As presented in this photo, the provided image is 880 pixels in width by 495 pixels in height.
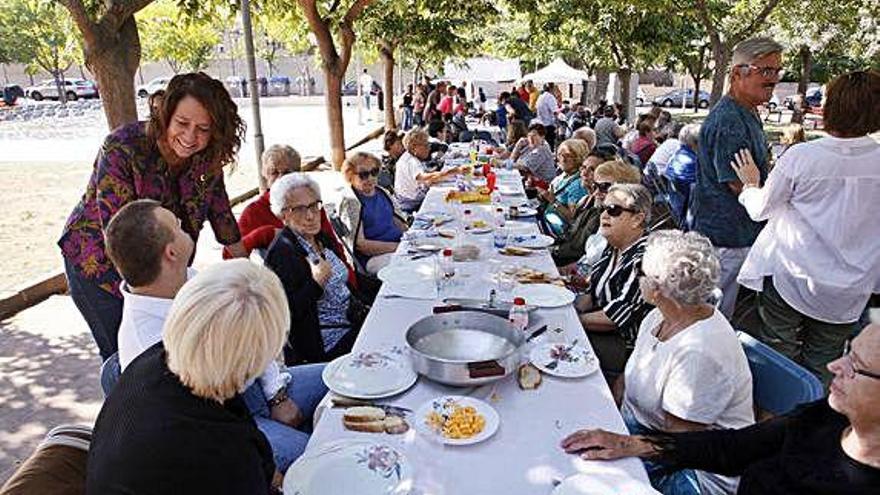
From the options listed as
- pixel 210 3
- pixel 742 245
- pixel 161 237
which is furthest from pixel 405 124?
pixel 161 237

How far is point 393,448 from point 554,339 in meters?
0.99

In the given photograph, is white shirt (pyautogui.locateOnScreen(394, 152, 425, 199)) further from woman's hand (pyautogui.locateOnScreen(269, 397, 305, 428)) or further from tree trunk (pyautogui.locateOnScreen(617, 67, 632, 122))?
tree trunk (pyautogui.locateOnScreen(617, 67, 632, 122))

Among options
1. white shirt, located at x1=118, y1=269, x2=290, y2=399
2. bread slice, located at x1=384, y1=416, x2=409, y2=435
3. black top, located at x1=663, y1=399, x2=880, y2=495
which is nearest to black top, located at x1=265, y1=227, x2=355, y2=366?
white shirt, located at x1=118, y1=269, x2=290, y2=399

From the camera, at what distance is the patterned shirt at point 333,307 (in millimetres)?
3361

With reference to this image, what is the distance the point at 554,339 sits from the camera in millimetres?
2531

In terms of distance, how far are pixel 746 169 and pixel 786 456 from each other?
1989 mm

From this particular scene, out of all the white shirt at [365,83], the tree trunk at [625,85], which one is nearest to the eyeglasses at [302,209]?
the tree trunk at [625,85]

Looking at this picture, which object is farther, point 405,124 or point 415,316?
point 405,124

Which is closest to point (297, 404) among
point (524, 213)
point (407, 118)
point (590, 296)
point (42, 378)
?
point (590, 296)

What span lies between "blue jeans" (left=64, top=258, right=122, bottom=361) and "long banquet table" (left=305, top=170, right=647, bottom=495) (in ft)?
4.17

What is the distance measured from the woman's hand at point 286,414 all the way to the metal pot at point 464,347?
2.10 ft

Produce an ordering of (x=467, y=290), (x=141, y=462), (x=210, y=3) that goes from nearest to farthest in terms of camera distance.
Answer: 1. (x=141, y=462)
2. (x=467, y=290)
3. (x=210, y=3)

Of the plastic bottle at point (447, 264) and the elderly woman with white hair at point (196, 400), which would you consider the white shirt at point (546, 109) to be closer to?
the plastic bottle at point (447, 264)

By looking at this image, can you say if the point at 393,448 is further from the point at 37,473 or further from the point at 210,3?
the point at 210,3
